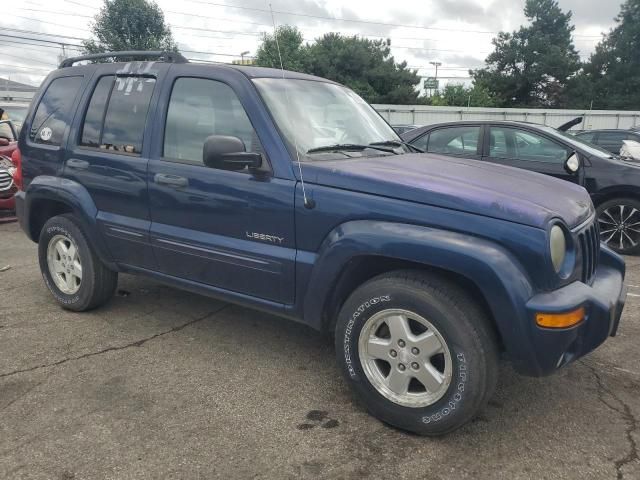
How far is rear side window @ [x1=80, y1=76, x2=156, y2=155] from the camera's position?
372cm

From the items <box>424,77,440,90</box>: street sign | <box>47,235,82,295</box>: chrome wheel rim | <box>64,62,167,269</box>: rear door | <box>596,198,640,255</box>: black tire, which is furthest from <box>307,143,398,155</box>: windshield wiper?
<box>424,77,440,90</box>: street sign

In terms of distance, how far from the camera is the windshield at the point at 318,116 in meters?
3.20

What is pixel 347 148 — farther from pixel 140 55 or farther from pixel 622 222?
pixel 622 222

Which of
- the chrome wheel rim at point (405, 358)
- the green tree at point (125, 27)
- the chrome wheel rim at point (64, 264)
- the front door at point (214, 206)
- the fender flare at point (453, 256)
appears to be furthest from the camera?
the green tree at point (125, 27)

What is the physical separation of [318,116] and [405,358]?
1.61 meters

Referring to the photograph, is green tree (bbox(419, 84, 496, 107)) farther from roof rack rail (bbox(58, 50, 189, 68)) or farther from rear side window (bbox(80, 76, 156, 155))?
rear side window (bbox(80, 76, 156, 155))

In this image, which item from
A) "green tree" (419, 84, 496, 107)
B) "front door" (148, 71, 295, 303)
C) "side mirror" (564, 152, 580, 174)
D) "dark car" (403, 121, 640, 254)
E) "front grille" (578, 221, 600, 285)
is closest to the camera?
"front grille" (578, 221, 600, 285)

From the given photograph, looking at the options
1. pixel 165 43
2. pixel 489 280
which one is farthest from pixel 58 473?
pixel 165 43

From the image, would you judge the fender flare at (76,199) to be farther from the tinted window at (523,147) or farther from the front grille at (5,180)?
the tinted window at (523,147)

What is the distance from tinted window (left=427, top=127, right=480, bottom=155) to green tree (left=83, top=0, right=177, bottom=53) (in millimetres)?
30024

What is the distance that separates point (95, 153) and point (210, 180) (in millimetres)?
1152

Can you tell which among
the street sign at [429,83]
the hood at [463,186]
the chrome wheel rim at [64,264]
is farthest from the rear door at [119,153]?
the street sign at [429,83]


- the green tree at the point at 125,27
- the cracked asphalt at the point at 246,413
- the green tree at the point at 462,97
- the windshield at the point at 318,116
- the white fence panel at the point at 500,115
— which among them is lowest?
the cracked asphalt at the point at 246,413

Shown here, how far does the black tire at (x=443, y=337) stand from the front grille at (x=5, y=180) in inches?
281
